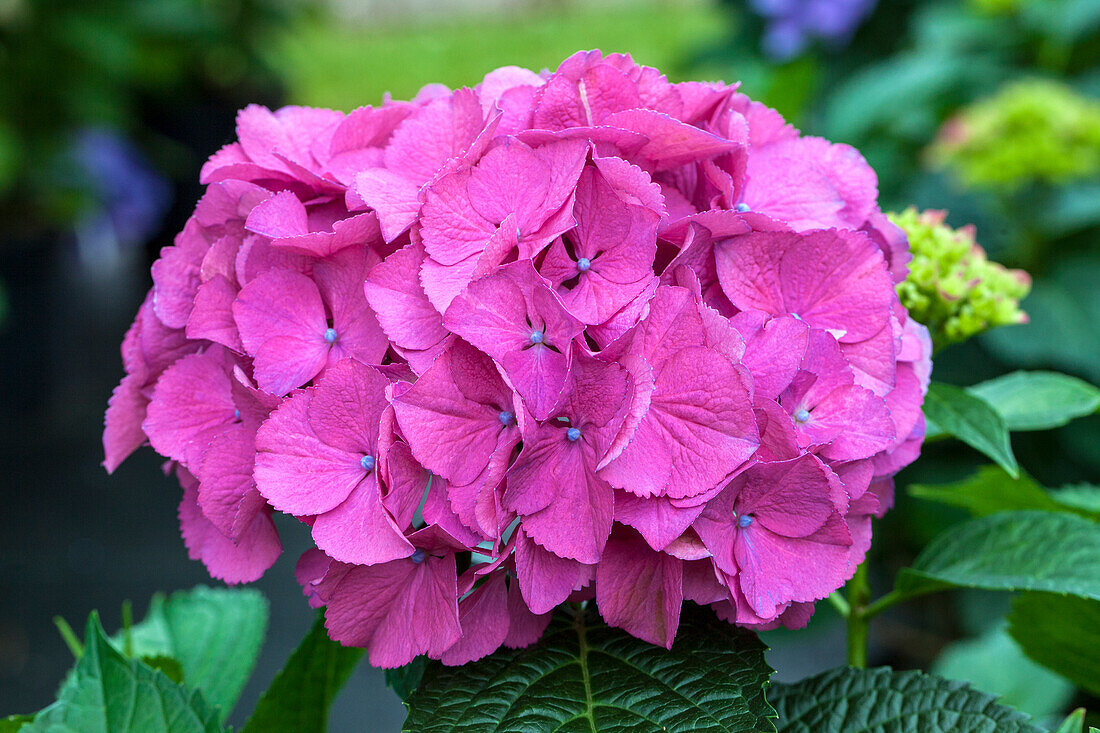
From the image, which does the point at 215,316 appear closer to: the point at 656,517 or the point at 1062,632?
the point at 656,517

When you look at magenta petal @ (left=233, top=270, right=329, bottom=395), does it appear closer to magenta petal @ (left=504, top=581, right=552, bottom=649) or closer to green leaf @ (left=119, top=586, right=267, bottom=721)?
magenta petal @ (left=504, top=581, right=552, bottom=649)

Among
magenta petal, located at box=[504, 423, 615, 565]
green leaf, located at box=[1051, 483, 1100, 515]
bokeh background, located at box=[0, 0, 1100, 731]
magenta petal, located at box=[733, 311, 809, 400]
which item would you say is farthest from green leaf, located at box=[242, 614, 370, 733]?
bokeh background, located at box=[0, 0, 1100, 731]

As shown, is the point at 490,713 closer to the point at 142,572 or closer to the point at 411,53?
the point at 142,572

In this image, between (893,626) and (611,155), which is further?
(893,626)

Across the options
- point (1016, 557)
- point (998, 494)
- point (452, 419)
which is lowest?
→ point (998, 494)

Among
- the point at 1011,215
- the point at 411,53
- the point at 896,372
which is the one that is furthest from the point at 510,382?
the point at 411,53

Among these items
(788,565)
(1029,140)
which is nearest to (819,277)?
(788,565)

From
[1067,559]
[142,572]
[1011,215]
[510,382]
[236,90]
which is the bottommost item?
[142,572]
